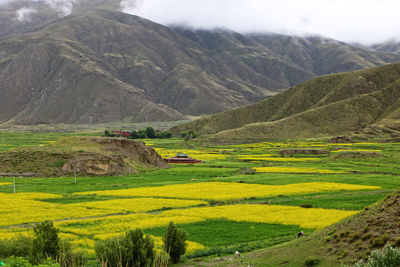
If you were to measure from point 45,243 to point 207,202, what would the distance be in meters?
24.4

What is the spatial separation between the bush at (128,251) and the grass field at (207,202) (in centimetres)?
385

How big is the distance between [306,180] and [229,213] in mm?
25925

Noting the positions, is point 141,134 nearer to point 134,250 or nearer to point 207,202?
point 207,202

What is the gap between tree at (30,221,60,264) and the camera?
22.7 m

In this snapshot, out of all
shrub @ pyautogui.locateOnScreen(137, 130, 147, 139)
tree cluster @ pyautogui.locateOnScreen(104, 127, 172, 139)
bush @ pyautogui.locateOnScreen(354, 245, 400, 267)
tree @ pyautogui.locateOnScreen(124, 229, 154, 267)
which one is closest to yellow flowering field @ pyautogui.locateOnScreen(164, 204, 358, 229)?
tree @ pyautogui.locateOnScreen(124, 229, 154, 267)

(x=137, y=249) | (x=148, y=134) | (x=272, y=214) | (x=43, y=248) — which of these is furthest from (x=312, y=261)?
(x=148, y=134)

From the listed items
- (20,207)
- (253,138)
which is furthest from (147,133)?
(20,207)

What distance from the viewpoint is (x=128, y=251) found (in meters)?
22.6

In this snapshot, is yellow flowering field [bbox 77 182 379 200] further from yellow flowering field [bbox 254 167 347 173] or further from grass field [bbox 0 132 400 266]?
yellow flowering field [bbox 254 167 347 173]

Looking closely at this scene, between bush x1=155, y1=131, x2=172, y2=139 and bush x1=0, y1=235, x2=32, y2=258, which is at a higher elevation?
bush x1=155, y1=131, x2=172, y2=139

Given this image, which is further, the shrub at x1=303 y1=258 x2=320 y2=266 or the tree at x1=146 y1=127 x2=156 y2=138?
the tree at x1=146 y1=127 x2=156 y2=138

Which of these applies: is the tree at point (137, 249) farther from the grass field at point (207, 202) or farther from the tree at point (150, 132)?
the tree at point (150, 132)

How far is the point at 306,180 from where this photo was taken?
61.7 metres

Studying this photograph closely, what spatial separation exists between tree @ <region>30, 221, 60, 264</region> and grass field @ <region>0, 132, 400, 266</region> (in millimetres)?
2993
